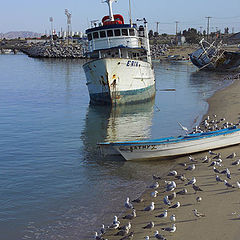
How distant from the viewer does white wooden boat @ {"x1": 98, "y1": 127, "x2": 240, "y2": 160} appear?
17.9 m

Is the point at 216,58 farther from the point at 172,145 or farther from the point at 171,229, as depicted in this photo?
the point at 171,229

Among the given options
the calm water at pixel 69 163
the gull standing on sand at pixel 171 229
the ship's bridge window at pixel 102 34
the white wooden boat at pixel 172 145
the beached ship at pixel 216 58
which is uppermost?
the ship's bridge window at pixel 102 34

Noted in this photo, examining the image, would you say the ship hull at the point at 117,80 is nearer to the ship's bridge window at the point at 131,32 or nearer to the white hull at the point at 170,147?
the ship's bridge window at the point at 131,32

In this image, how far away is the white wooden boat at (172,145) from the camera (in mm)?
17875

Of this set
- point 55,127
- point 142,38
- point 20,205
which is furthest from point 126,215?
point 142,38

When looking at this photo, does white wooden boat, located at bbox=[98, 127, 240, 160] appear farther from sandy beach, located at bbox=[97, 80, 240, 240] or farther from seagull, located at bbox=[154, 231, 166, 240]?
seagull, located at bbox=[154, 231, 166, 240]

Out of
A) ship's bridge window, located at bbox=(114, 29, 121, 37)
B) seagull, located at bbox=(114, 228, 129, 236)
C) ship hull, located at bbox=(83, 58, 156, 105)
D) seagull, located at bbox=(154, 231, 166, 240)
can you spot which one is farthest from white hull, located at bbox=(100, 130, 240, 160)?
ship's bridge window, located at bbox=(114, 29, 121, 37)

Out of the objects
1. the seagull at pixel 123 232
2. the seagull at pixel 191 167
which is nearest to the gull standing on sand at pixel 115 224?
the seagull at pixel 123 232

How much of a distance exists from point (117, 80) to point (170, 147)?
1775 centimetres

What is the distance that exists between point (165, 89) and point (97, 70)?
1897 centimetres

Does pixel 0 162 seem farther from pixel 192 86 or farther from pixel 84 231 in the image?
pixel 192 86

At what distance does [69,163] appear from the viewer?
19.5 meters

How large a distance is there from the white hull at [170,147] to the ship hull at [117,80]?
1655 centimetres

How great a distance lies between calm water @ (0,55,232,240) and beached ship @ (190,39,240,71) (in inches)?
1327
